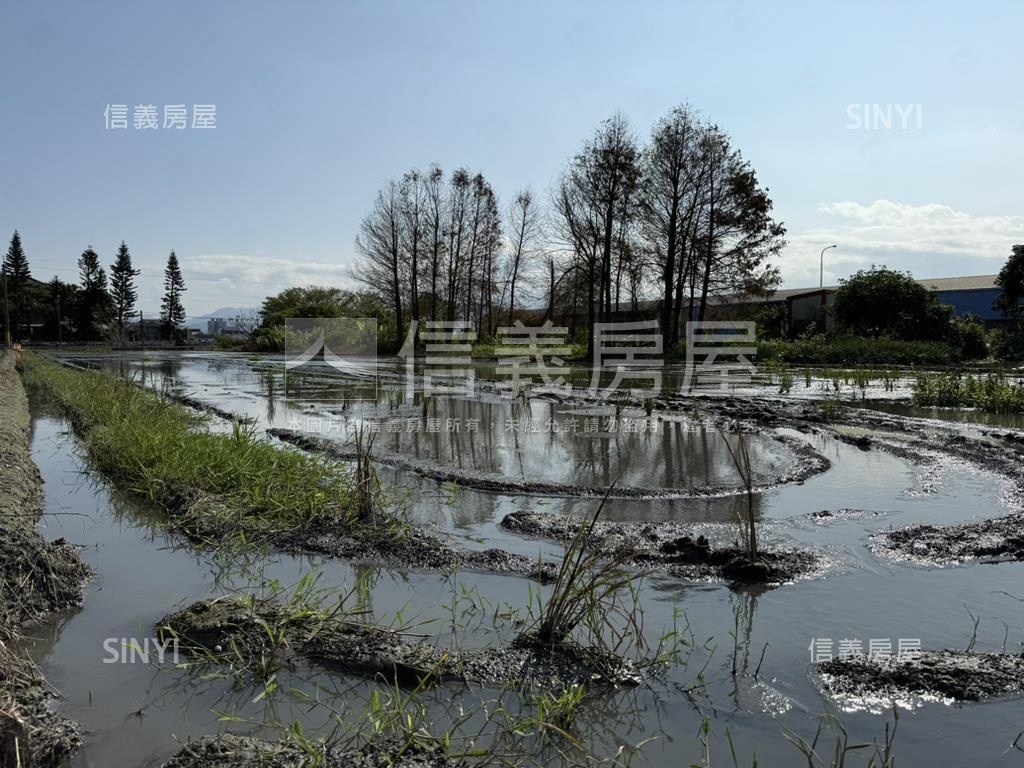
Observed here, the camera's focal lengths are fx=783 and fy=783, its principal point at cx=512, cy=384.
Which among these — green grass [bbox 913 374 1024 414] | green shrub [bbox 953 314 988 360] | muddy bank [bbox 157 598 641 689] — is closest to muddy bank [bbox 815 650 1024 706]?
muddy bank [bbox 157 598 641 689]

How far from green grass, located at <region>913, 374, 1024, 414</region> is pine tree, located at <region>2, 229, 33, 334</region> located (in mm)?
55309

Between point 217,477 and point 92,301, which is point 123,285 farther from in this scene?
point 217,477

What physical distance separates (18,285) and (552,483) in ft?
205

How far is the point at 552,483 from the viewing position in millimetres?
7348

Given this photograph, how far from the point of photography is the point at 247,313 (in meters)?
57.6

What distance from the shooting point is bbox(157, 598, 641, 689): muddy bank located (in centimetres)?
340

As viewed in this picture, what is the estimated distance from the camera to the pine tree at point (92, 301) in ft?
188

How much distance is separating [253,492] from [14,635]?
2.65 m

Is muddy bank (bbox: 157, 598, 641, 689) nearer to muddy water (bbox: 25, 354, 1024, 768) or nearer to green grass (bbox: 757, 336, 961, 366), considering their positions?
muddy water (bbox: 25, 354, 1024, 768)

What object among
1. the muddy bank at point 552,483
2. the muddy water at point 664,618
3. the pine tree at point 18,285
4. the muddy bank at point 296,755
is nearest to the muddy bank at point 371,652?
the muddy water at point 664,618

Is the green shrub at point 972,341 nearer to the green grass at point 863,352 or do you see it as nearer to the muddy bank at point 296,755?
the green grass at point 863,352

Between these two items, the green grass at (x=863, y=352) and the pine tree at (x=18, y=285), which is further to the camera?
the pine tree at (x=18, y=285)

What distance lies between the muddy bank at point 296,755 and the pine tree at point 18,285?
5883 cm

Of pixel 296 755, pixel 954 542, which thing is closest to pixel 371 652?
pixel 296 755
